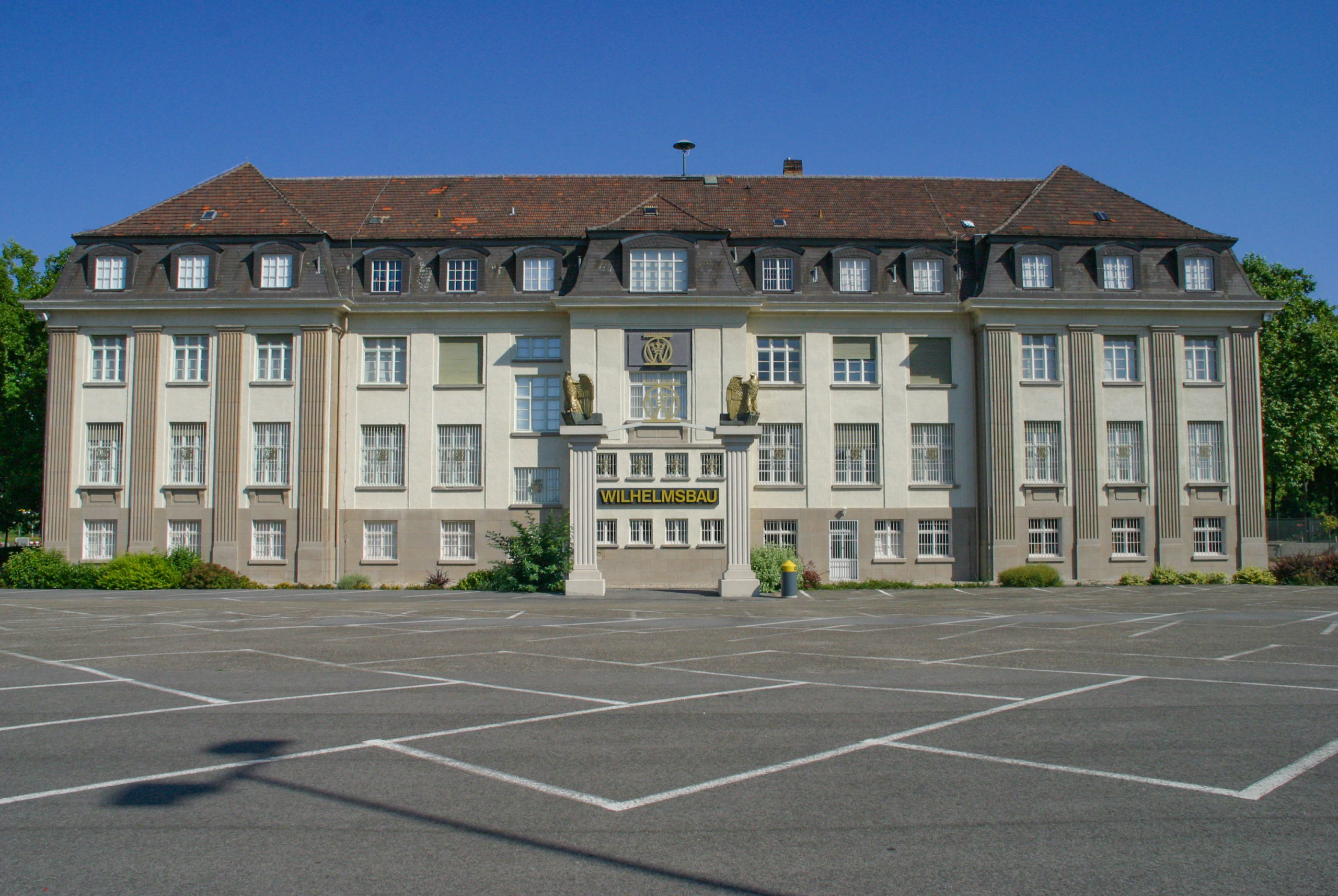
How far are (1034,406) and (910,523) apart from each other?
581 centimetres

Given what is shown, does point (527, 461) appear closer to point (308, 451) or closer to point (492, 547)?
point (492, 547)

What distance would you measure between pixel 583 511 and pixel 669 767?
2236 centimetres

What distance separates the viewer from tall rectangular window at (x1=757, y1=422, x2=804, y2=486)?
112ft

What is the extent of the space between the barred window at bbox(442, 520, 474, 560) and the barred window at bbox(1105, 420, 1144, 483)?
22222 mm

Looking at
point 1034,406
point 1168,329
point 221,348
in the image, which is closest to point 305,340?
point 221,348

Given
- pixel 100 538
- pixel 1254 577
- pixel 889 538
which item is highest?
pixel 100 538

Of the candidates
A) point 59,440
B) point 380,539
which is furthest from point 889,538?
point 59,440

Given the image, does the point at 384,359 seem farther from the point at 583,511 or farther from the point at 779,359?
the point at 779,359

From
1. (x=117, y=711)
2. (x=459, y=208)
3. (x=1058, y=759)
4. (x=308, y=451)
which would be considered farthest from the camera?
(x=459, y=208)

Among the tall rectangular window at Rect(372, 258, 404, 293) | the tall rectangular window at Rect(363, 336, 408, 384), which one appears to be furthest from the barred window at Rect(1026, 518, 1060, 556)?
the tall rectangular window at Rect(372, 258, 404, 293)

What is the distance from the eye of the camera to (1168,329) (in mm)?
34094

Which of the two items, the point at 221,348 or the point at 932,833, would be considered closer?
the point at 932,833

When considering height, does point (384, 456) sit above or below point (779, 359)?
below

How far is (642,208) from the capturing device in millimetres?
34031
